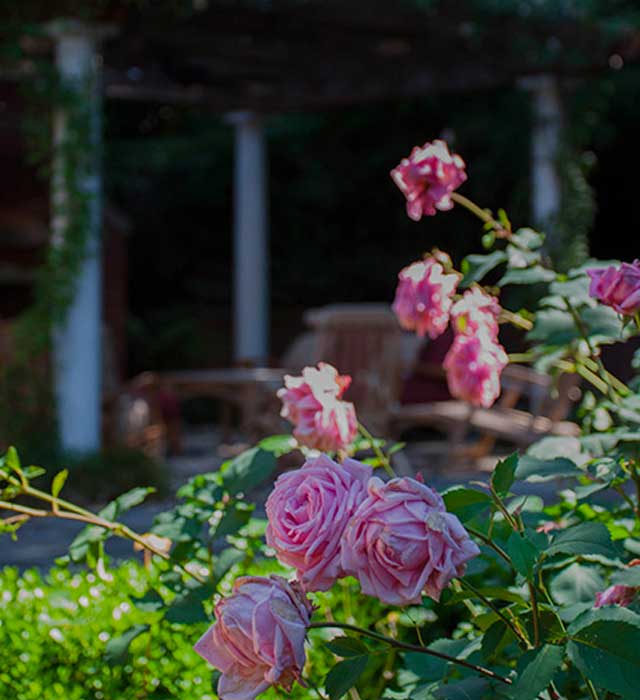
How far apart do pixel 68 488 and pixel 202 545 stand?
400cm

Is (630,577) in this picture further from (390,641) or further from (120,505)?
(120,505)

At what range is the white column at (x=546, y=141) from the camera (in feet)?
24.3

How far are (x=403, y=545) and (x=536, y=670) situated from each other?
190 millimetres

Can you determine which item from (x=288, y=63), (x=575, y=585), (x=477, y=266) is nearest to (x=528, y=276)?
(x=477, y=266)

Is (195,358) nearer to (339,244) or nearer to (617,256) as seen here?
(339,244)

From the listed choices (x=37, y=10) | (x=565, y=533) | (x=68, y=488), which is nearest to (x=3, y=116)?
(x=37, y=10)

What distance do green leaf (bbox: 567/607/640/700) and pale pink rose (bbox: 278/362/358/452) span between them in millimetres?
526

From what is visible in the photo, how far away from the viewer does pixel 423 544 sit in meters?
0.86

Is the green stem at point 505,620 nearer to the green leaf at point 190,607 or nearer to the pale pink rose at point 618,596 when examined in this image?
the pale pink rose at point 618,596

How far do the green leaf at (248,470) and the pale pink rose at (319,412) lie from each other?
6 cm

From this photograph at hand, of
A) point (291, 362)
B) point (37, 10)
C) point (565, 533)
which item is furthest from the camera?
point (291, 362)

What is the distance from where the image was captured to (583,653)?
94 cm

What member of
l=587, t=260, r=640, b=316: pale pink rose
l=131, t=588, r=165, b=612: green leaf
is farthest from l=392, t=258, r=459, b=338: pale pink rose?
l=131, t=588, r=165, b=612: green leaf

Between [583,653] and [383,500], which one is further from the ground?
[383,500]
